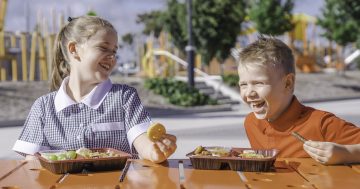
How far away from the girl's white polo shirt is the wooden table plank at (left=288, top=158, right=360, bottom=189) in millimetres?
826

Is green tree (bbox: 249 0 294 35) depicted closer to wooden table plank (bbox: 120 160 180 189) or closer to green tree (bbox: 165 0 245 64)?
green tree (bbox: 165 0 245 64)

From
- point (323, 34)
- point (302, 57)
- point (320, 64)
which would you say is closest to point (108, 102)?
point (323, 34)

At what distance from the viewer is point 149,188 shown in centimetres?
180

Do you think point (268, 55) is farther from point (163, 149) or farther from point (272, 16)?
point (272, 16)

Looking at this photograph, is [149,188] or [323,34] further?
[323,34]

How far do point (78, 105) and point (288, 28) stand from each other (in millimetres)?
24241

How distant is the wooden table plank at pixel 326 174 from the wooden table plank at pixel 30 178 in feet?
2.70

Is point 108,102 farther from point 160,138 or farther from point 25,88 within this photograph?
point 25,88

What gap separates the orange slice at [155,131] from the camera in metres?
2.30

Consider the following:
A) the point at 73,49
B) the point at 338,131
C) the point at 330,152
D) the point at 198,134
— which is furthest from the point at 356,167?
the point at 198,134

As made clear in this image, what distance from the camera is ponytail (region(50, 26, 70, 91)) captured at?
3.20 meters

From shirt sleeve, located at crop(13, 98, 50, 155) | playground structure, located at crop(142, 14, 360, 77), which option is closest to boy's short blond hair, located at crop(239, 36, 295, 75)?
shirt sleeve, located at crop(13, 98, 50, 155)

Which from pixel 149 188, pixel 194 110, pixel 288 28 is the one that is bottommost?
pixel 194 110

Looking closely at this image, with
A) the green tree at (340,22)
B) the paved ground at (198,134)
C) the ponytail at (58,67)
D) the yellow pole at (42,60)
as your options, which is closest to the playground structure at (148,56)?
the yellow pole at (42,60)
